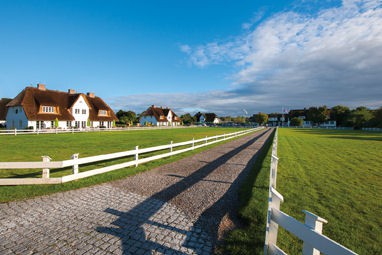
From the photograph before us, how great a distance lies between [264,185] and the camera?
23.2 ft

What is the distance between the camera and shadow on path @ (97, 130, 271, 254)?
3533 millimetres

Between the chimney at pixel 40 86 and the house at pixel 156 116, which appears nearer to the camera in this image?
the chimney at pixel 40 86

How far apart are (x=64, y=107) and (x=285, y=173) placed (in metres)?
45.0

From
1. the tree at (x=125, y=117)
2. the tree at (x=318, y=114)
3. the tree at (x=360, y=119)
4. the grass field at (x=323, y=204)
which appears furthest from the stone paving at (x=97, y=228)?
the tree at (x=318, y=114)

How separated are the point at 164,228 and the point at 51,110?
43481 mm

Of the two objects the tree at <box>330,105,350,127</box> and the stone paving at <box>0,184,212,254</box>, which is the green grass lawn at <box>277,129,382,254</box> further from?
the tree at <box>330,105,350,127</box>

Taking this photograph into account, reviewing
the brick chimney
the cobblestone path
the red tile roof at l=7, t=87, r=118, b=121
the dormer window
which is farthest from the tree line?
the cobblestone path

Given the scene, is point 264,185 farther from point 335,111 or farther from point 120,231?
point 335,111

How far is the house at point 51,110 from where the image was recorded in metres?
35.3

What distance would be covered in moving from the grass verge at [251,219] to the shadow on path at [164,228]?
35cm

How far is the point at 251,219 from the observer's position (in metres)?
4.59

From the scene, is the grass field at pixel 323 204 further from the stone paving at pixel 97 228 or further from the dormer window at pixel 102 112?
the dormer window at pixel 102 112

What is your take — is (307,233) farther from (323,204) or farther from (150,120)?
(150,120)

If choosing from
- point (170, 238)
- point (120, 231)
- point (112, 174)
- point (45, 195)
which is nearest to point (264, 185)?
point (170, 238)
